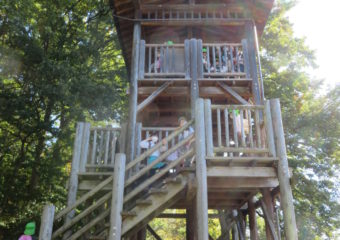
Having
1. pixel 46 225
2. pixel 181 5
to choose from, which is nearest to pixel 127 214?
pixel 46 225

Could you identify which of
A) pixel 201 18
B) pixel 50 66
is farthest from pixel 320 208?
pixel 50 66

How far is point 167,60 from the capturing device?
848cm

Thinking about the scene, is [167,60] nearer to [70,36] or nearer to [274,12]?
[70,36]

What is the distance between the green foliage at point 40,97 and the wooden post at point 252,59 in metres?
7.58

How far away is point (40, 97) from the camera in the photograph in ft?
45.2

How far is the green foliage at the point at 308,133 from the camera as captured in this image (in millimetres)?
14586

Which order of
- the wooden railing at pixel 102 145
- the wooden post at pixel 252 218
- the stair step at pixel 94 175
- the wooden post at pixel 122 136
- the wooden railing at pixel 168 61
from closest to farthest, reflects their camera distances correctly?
1. the stair step at pixel 94 175
2. the wooden railing at pixel 102 145
3. the wooden post at pixel 122 136
4. the wooden railing at pixel 168 61
5. the wooden post at pixel 252 218

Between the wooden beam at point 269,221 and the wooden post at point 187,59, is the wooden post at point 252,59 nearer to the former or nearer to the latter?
the wooden post at point 187,59

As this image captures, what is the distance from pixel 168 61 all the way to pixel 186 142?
3.24 metres

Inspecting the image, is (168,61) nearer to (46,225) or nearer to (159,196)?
(159,196)

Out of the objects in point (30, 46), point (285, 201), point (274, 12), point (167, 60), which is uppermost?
point (274, 12)

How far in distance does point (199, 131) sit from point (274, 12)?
15254 mm

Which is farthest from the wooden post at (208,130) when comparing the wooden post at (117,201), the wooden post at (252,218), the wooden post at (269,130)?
the wooden post at (252,218)

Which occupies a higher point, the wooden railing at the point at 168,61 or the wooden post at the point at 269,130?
the wooden railing at the point at 168,61
